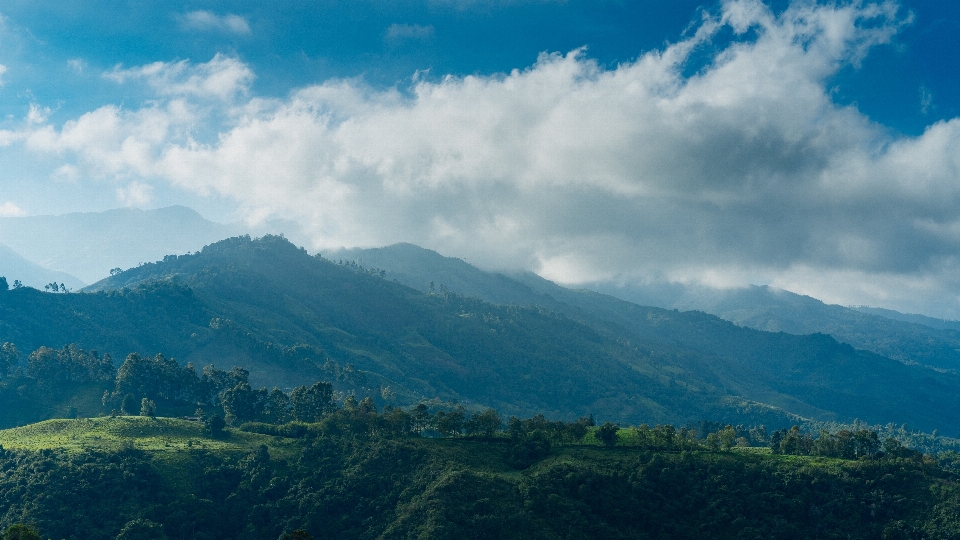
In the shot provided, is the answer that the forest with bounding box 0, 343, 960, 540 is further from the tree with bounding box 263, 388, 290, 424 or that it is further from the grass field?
the tree with bounding box 263, 388, 290, 424

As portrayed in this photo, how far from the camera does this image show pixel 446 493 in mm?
118500

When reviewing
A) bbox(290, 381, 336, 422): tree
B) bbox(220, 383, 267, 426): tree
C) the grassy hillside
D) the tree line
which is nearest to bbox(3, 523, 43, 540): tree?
the grassy hillside

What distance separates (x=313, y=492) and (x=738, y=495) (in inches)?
3178

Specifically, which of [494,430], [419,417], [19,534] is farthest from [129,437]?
[494,430]

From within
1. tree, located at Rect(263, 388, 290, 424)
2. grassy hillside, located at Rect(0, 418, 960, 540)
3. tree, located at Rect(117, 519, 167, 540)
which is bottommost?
tree, located at Rect(117, 519, 167, 540)

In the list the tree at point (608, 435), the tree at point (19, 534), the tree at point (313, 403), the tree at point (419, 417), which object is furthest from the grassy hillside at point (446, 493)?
the tree at point (19, 534)

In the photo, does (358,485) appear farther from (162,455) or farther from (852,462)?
(852,462)

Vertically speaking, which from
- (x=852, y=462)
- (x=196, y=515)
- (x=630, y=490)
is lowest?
(x=196, y=515)

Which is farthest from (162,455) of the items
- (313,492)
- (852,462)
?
(852,462)

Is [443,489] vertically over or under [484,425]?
under

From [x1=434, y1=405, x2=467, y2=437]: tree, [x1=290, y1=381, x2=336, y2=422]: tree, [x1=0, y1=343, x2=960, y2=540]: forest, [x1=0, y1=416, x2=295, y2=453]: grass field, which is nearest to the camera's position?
[x1=0, y1=343, x2=960, y2=540]: forest

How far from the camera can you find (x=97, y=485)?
119000mm

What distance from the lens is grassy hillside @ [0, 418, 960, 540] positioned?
114 meters

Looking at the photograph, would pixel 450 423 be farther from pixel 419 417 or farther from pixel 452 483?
pixel 452 483
